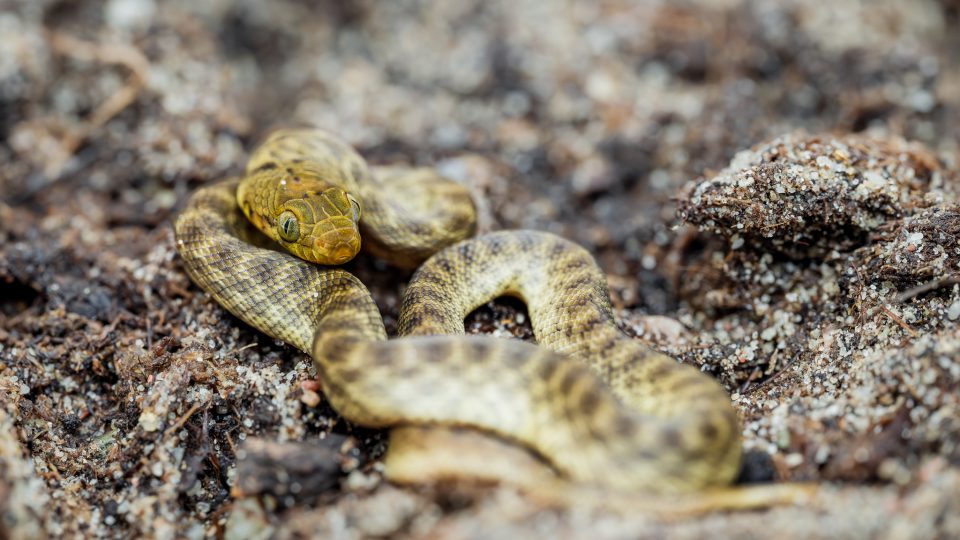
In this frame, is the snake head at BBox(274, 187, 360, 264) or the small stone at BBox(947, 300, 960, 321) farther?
the snake head at BBox(274, 187, 360, 264)

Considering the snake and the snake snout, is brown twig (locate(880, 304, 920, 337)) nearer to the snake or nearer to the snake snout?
the snake

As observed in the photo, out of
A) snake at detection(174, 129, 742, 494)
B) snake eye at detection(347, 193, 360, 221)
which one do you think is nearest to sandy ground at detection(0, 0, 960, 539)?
snake at detection(174, 129, 742, 494)

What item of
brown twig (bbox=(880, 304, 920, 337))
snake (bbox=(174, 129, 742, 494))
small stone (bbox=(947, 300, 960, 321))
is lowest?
snake (bbox=(174, 129, 742, 494))

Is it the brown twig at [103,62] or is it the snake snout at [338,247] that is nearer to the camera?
the snake snout at [338,247]

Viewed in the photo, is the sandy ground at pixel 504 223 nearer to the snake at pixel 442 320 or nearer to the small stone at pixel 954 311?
the small stone at pixel 954 311

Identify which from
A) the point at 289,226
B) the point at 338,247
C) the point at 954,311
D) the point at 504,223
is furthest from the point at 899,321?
the point at 289,226

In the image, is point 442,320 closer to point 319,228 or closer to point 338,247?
point 338,247

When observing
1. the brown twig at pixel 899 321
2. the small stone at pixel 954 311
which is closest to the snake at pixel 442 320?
the brown twig at pixel 899 321
